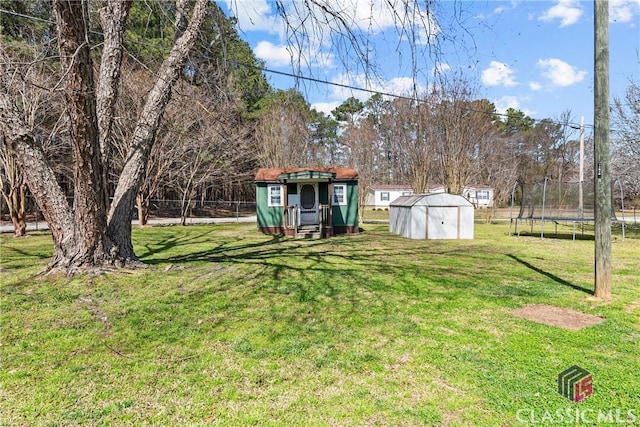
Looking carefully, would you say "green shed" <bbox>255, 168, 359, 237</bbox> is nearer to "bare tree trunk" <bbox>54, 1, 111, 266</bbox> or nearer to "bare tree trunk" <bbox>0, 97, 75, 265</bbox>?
"bare tree trunk" <bbox>54, 1, 111, 266</bbox>

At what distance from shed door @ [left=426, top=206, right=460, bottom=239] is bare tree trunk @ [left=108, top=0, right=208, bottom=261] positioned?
362 inches

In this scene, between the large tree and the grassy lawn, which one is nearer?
the grassy lawn

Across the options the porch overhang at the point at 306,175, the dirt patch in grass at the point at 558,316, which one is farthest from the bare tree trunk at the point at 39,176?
the porch overhang at the point at 306,175

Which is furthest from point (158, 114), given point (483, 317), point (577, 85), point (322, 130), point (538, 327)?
point (322, 130)

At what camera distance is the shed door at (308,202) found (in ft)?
48.5

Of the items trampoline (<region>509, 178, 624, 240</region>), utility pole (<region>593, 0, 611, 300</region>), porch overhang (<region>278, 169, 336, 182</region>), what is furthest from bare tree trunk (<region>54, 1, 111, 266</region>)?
trampoline (<region>509, 178, 624, 240</region>)

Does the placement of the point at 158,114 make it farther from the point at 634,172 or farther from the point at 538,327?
the point at 634,172

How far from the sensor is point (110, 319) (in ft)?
12.8

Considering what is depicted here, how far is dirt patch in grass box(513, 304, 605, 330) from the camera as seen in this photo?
3.81m

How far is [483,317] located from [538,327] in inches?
20.6

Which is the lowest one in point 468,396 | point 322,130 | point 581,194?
point 468,396

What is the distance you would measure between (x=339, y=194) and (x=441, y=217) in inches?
168

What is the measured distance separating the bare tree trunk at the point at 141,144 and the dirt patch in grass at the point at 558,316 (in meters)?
6.03

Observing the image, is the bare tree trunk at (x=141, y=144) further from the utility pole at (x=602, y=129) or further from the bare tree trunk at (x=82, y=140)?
the utility pole at (x=602, y=129)
